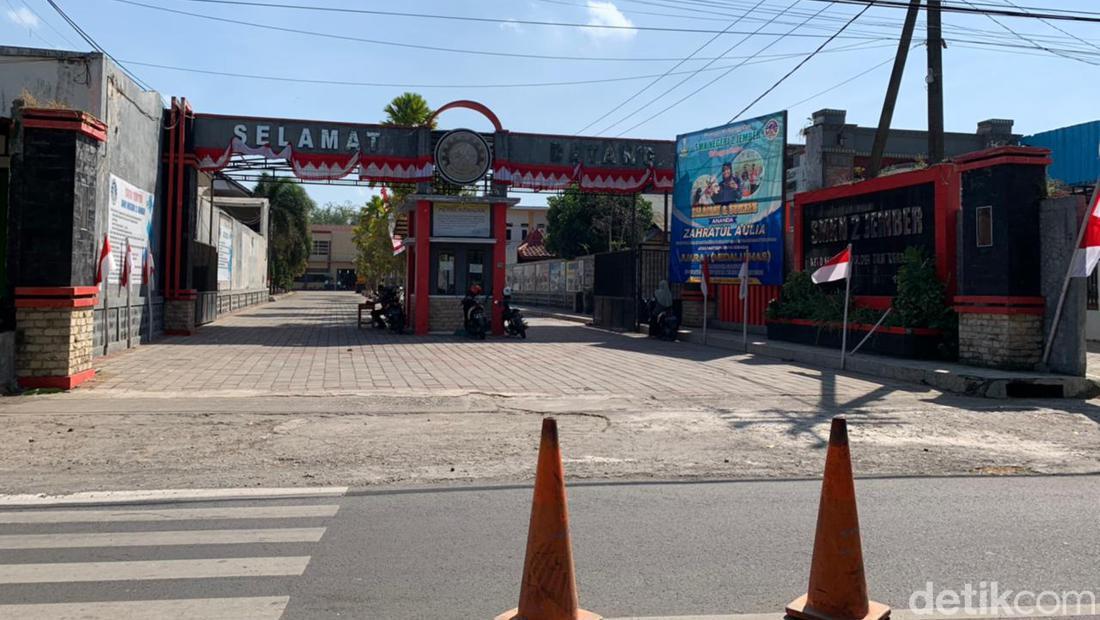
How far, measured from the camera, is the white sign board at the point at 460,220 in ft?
80.9

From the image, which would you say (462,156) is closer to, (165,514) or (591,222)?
(165,514)

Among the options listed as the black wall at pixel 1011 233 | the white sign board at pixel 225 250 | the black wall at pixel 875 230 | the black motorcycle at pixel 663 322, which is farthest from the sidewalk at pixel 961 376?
the white sign board at pixel 225 250

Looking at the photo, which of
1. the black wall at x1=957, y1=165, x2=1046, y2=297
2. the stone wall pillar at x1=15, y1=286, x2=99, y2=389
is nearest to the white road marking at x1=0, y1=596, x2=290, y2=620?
the stone wall pillar at x1=15, y1=286, x2=99, y2=389

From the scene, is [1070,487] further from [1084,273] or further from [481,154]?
[481,154]

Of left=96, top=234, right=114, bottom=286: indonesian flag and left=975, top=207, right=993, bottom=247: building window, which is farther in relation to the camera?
left=96, top=234, right=114, bottom=286: indonesian flag

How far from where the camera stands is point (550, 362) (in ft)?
57.2

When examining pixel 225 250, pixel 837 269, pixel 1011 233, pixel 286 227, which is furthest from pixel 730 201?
pixel 286 227

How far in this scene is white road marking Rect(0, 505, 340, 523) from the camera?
601 cm

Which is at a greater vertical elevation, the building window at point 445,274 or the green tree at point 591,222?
the green tree at point 591,222

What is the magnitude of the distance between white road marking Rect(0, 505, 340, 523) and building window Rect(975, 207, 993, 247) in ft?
41.1

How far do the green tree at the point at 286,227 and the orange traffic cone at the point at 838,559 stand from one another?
59048mm

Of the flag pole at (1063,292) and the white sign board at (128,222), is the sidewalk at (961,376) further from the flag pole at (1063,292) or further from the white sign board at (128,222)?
the white sign board at (128,222)

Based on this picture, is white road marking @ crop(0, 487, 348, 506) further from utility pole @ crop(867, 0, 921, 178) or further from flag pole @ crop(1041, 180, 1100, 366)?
utility pole @ crop(867, 0, 921, 178)

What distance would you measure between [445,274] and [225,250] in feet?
44.3
